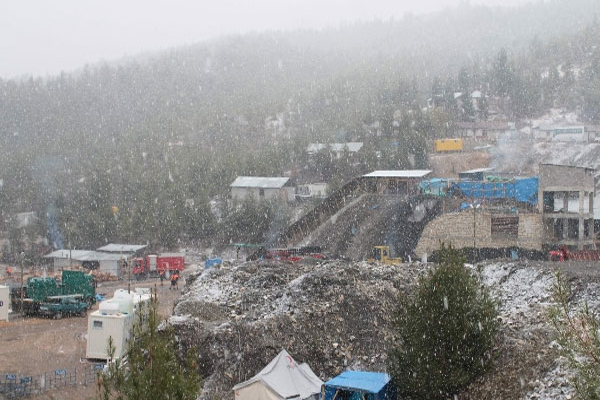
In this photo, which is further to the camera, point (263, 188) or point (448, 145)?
point (448, 145)

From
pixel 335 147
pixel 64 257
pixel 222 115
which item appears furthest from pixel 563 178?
pixel 222 115

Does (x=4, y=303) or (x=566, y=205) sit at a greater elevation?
(x=566, y=205)

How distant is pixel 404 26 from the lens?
17125 cm

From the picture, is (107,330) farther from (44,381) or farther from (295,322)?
(295,322)

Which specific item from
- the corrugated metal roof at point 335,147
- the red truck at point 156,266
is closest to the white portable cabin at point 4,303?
the red truck at point 156,266

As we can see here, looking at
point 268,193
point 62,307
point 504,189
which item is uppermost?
point 504,189

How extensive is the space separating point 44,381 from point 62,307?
390 inches

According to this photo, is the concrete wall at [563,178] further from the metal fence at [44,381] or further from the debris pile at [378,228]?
the metal fence at [44,381]

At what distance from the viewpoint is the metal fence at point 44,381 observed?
568 inches

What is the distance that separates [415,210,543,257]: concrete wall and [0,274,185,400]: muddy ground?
1284 centimetres

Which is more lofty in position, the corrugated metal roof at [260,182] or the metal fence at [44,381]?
the corrugated metal roof at [260,182]

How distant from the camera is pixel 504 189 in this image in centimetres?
3097

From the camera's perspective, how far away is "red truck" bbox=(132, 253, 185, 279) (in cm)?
3591

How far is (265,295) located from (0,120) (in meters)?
90.5
